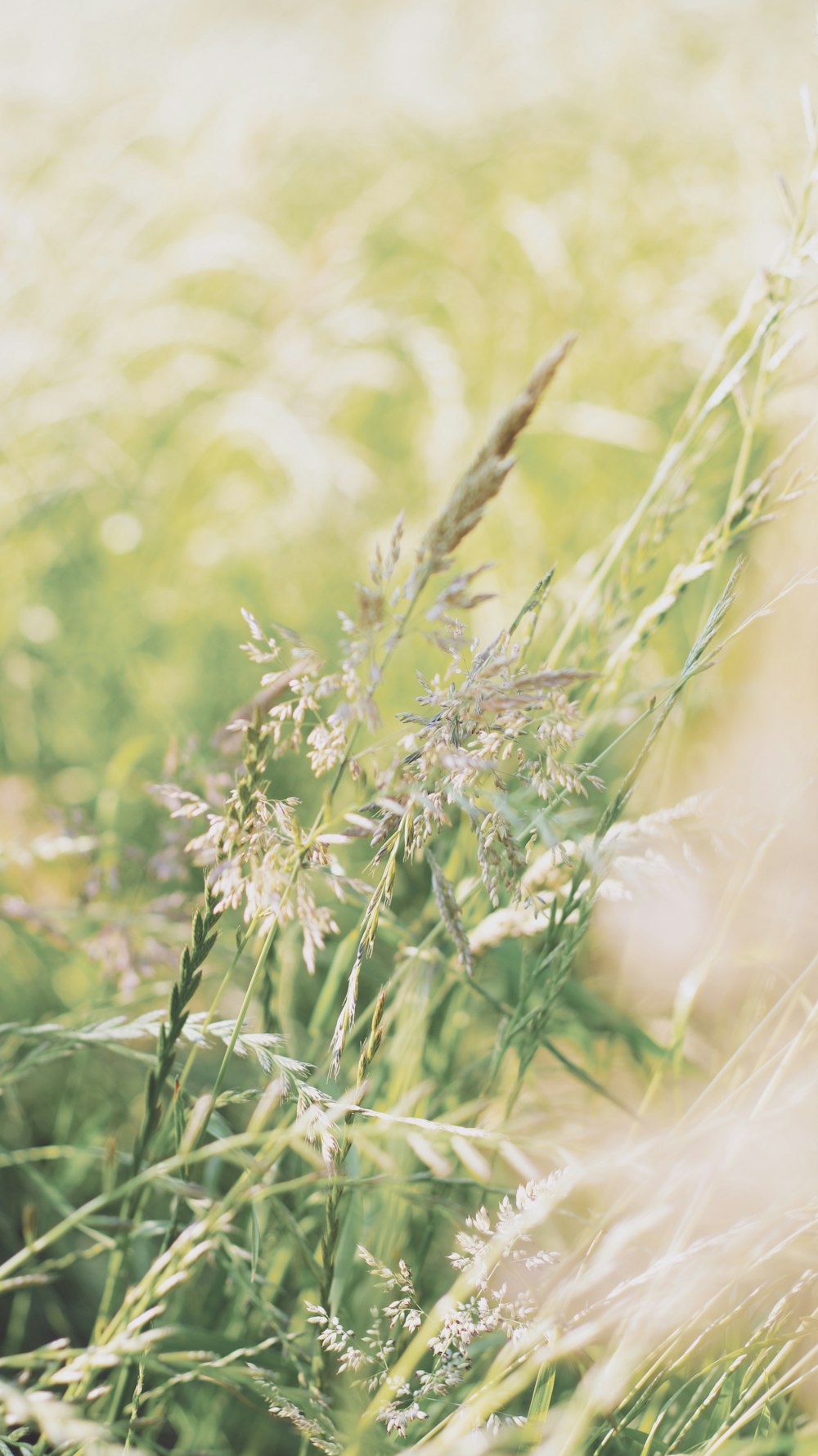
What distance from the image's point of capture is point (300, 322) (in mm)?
A: 2258

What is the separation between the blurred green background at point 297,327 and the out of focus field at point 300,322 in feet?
0.04

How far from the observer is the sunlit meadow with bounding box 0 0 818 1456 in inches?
21.8

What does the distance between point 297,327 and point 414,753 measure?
202 centimetres

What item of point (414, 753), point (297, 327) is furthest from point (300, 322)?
point (414, 753)

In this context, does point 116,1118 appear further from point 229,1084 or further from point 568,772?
point 568,772

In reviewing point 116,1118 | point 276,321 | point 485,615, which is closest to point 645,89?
point 276,321

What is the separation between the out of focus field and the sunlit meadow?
0.07 ft

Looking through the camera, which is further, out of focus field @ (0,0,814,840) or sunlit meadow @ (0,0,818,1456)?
out of focus field @ (0,0,814,840)

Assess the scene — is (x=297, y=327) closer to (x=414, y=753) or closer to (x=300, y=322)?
(x=300, y=322)

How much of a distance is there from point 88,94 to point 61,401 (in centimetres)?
278

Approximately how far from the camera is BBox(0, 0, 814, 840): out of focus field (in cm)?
179

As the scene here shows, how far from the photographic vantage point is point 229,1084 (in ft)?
3.99

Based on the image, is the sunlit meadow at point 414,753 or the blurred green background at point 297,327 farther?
the blurred green background at point 297,327

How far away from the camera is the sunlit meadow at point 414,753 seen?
554 millimetres
